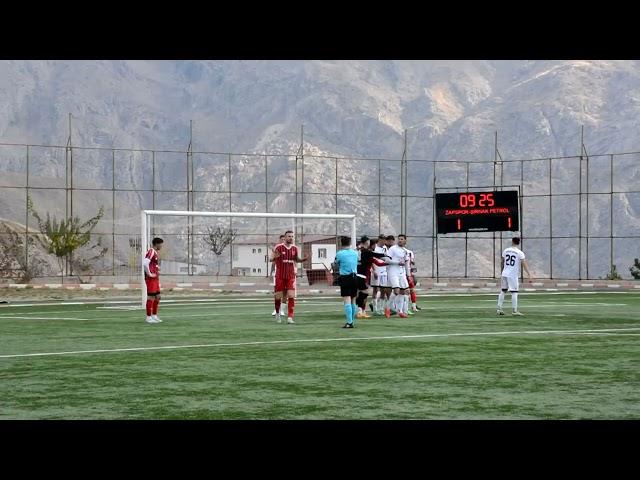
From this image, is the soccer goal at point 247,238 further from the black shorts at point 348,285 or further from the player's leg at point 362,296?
the black shorts at point 348,285

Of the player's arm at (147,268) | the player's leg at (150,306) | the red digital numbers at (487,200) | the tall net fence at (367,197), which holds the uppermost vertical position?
the tall net fence at (367,197)

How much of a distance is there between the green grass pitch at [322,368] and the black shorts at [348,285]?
0.82 metres

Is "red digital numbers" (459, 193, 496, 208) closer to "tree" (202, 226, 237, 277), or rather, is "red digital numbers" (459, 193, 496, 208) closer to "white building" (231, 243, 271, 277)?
"white building" (231, 243, 271, 277)

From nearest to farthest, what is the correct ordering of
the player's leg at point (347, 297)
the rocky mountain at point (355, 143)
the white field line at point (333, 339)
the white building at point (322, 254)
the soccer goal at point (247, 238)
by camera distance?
the white field line at point (333, 339), the player's leg at point (347, 297), the soccer goal at point (247, 238), the white building at point (322, 254), the rocky mountain at point (355, 143)

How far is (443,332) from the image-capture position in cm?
1955

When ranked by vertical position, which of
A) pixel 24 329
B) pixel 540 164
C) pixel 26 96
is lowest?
pixel 24 329

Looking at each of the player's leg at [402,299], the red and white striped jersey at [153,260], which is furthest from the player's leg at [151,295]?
the player's leg at [402,299]

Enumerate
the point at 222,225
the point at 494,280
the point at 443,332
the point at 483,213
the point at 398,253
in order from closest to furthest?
the point at 443,332, the point at 398,253, the point at 483,213, the point at 494,280, the point at 222,225

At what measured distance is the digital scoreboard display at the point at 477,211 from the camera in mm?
42969
